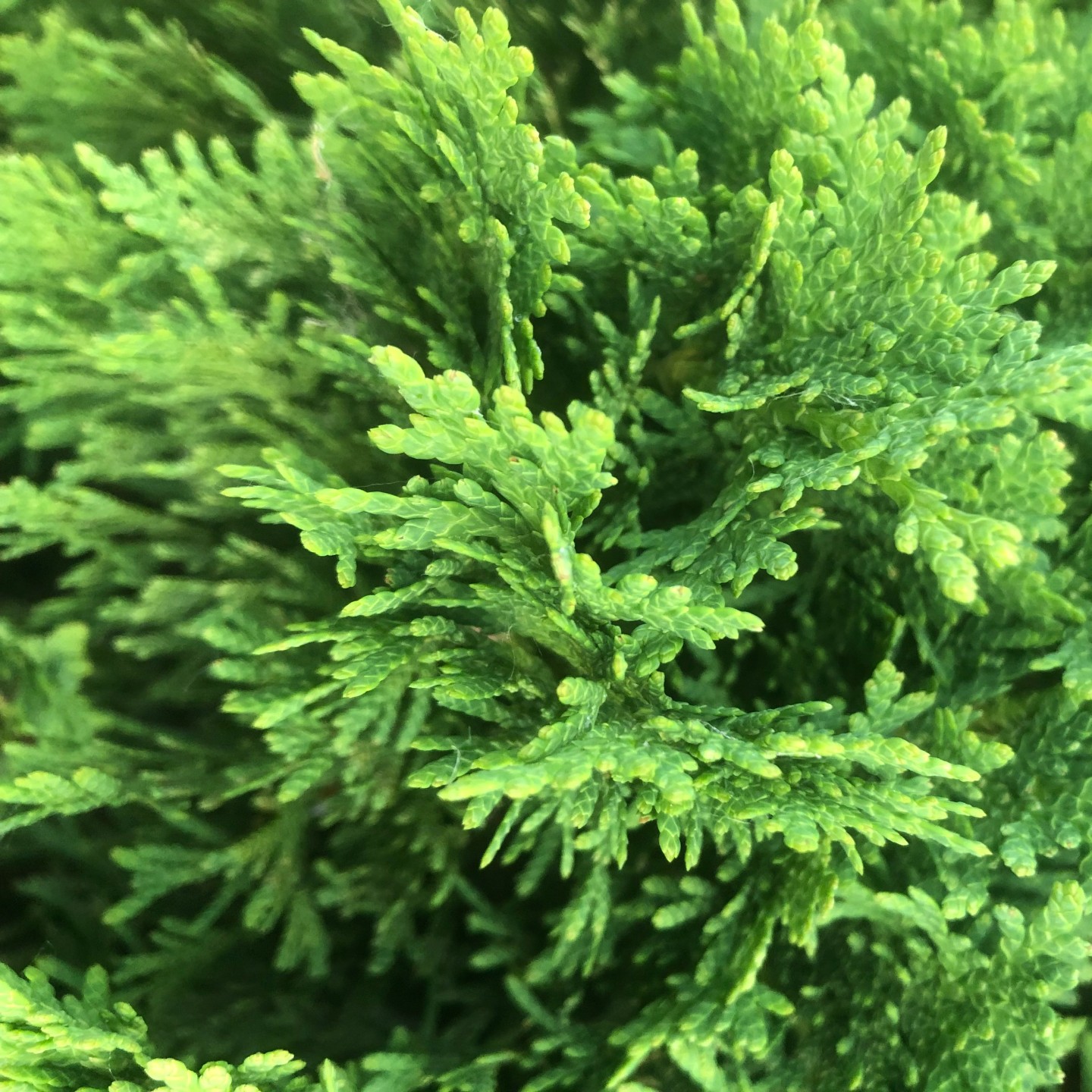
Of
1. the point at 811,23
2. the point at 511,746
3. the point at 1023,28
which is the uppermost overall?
the point at 1023,28

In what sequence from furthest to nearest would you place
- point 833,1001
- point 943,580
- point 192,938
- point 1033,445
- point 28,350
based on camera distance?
1. point 28,350
2. point 192,938
3. point 833,1001
4. point 1033,445
5. point 943,580

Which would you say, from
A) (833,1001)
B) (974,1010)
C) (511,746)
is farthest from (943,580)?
(833,1001)

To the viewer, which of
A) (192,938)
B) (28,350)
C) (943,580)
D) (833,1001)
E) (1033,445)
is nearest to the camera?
(943,580)

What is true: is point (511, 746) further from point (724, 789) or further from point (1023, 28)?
point (1023, 28)

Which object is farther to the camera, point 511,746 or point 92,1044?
point 511,746

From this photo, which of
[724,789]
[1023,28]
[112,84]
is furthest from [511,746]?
[112,84]

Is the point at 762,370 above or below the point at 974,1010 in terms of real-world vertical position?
above
